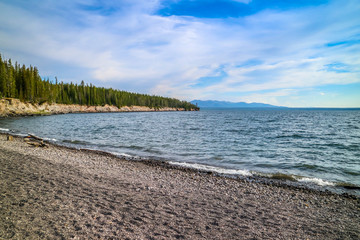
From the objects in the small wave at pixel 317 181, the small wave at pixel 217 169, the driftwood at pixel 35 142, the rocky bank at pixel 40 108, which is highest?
the rocky bank at pixel 40 108

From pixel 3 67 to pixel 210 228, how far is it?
100 metres

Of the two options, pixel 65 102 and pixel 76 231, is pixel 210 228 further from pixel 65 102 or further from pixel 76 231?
pixel 65 102

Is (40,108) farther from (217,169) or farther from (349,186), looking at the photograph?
(349,186)

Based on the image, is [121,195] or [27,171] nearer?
[121,195]

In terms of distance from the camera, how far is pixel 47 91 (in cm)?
10256

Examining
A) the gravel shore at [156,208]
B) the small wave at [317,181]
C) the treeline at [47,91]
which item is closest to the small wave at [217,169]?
the gravel shore at [156,208]

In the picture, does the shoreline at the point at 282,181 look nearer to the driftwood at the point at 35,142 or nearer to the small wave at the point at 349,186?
the small wave at the point at 349,186

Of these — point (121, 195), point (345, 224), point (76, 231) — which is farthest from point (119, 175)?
point (345, 224)

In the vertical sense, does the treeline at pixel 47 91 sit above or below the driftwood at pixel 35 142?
above

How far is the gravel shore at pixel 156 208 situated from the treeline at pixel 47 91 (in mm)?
85846

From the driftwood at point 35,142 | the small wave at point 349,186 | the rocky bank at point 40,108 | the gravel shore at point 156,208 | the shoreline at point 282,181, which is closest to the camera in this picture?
the gravel shore at point 156,208

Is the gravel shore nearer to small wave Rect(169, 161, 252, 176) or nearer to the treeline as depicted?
small wave Rect(169, 161, 252, 176)

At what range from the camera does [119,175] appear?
36.4ft

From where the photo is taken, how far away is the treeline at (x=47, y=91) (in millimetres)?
Result: 76812
